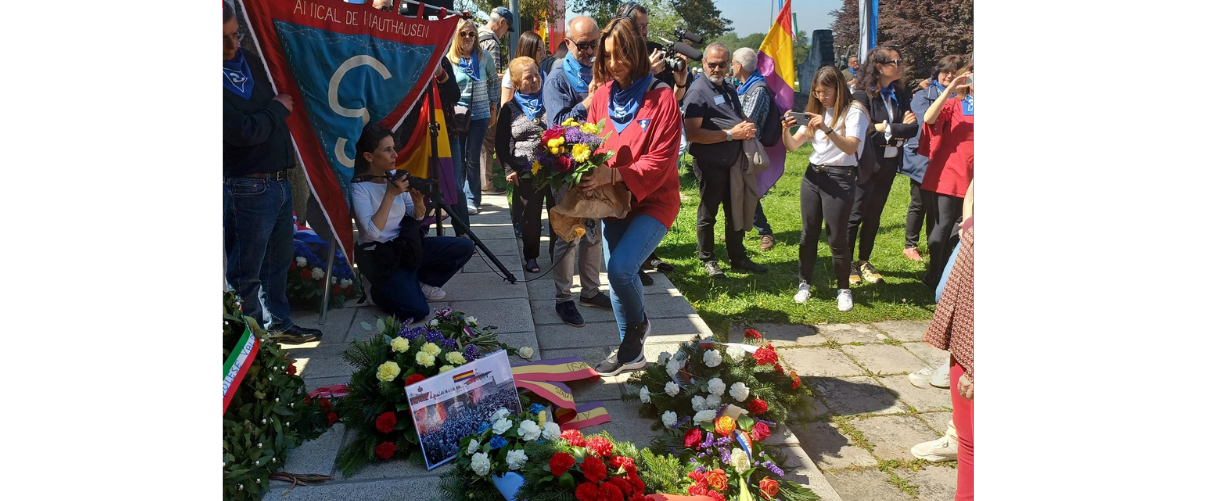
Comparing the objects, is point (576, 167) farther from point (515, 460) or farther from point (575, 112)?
point (515, 460)

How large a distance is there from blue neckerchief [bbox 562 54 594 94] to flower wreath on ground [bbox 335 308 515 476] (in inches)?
104

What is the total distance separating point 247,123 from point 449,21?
1.39 metres

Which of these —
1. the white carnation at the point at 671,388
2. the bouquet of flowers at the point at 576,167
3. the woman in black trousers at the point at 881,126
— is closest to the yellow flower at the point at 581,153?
the bouquet of flowers at the point at 576,167

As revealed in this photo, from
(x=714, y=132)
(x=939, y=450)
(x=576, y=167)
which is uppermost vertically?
(x=714, y=132)

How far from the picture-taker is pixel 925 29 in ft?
78.9

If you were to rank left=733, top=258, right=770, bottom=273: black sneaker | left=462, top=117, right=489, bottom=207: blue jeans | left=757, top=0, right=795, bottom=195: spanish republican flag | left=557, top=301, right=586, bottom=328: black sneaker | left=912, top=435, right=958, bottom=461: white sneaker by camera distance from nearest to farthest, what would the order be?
1. left=912, top=435, right=958, bottom=461: white sneaker
2. left=557, top=301, right=586, bottom=328: black sneaker
3. left=733, top=258, right=770, bottom=273: black sneaker
4. left=757, top=0, right=795, bottom=195: spanish republican flag
5. left=462, top=117, right=489, bottom=207: blue jeans

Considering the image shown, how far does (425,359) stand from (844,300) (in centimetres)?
391

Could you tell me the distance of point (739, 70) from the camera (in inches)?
285

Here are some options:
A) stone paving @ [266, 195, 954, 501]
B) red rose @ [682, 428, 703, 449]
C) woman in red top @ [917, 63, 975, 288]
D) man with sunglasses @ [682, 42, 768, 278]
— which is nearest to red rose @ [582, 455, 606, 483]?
stone paving @ [266, 195, 954, 501]

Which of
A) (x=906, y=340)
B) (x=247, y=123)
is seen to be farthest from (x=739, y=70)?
(x=247, y=123)

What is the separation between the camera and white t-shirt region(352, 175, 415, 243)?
15.6ft

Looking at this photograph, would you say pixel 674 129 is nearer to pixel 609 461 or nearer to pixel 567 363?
pixel 567 363

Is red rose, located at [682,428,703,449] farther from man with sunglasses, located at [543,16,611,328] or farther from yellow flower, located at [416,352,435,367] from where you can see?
man with sunglasses, located at [543,16,611,328]

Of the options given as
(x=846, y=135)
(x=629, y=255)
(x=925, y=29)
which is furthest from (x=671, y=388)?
(x=925, y=29)
